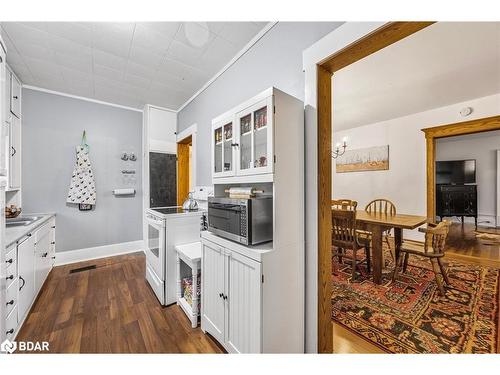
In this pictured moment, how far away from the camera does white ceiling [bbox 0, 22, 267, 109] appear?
186 cm

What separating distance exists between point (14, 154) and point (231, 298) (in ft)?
11.1

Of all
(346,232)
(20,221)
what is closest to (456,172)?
(346,232)

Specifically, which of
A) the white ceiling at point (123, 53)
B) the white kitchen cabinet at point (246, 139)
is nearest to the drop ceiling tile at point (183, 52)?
the white ceiling at point (123, 53)

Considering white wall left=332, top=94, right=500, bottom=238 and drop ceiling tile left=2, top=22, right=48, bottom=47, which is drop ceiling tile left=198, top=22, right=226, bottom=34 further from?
white wall left=332, top=94, right=500, bottom=238

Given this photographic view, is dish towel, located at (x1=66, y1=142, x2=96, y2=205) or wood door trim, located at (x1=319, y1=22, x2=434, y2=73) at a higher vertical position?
wood door trim, located at (x1=319, y1=22, x2=434, y2=73)

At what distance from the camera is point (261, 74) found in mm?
1897

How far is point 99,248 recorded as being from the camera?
3500mm

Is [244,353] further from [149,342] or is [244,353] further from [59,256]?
[59,256]

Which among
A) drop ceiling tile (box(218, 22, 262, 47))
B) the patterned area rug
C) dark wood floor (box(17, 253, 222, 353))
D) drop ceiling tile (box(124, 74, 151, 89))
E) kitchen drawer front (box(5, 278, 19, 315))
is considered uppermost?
drop ceiling tile (box(124, 74, 151, 89))

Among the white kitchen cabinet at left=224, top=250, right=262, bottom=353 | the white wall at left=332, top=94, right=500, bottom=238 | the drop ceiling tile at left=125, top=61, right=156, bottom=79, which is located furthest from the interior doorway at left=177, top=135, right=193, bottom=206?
the white wall at left=332, top=94, right=500, bottom=238

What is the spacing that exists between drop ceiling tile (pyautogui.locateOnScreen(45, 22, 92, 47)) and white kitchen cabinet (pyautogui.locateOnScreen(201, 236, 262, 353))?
217 cm

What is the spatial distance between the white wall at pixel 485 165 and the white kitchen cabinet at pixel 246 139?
747 centimetres
